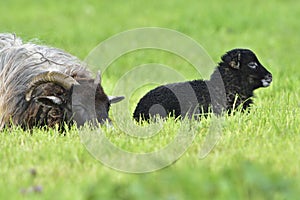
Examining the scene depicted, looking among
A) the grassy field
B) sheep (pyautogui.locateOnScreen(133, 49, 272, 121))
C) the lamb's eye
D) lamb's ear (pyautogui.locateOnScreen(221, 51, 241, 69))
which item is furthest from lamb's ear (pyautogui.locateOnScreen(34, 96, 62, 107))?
the lamb's eye

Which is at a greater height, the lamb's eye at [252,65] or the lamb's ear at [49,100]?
the lamb's eye at [252,65]

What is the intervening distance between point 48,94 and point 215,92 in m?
2.36

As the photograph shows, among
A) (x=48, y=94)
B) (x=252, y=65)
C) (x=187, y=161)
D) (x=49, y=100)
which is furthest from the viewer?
(x=252, y=65)

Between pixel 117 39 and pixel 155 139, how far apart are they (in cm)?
1042

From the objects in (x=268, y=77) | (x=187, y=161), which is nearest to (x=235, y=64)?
(x=268, y=77)

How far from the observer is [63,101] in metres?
7.70

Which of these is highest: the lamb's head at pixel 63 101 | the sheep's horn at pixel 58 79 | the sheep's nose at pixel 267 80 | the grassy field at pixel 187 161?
the sheep's nose at pixel 267 80

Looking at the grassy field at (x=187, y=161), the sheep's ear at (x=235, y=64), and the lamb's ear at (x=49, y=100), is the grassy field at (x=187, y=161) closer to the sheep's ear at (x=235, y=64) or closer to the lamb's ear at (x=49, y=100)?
the lamb's ear at (x=49, y=100)

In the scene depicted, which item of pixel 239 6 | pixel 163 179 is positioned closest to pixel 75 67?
pixel 163 179

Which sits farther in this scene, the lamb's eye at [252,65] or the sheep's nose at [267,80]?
the lamb's eye at [252,65]

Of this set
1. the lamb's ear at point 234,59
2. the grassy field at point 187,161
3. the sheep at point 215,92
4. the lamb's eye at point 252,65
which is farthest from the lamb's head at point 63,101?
the lamb's eye at point 252,65

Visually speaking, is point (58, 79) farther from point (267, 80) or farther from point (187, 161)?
point (267, 80)

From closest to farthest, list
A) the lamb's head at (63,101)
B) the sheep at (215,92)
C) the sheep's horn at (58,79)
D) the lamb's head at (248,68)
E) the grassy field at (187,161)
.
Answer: the grassy field at (187,161) → the lamb's head at (63,101) → the sheep's horn at (58,79) → the sheep at (215,92) → the lamb's head at (248,68)

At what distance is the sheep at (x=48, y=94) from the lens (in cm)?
761
